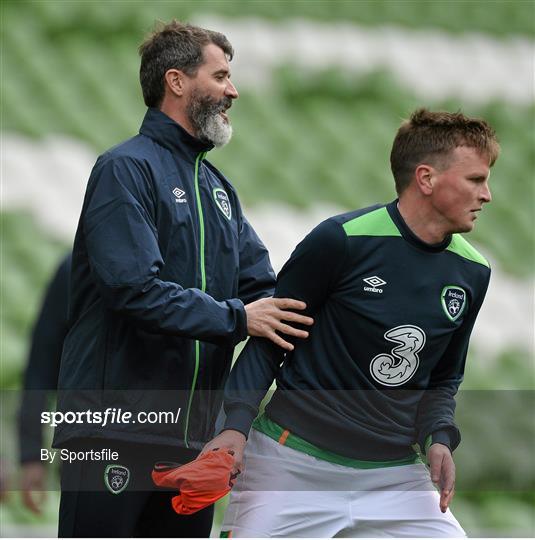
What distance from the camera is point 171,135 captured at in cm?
249

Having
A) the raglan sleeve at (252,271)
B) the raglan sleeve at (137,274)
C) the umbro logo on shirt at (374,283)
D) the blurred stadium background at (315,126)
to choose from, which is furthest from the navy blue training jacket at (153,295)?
the blurred stadium background at (315,126)

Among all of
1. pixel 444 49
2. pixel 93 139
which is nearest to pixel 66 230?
pixel 93 139

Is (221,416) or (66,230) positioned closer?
(221,416)

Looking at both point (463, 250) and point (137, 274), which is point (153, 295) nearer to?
point (137, 274)

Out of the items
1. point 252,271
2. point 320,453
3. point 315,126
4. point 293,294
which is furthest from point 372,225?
point 315,126

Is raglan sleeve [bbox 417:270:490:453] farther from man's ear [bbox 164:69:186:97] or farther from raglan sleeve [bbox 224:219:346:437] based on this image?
man's ear [bbox 164:69:186:97]

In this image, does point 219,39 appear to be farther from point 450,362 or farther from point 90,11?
point 90,11

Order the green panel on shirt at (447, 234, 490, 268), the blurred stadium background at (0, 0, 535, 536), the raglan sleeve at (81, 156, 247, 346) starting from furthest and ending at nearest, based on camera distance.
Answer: the blurred stadium background at (0, 0, 535, 536)
the green panel on shirt at (447, 234, 490, 268)
the raglan sleeve at (81, 156, 247, 346)

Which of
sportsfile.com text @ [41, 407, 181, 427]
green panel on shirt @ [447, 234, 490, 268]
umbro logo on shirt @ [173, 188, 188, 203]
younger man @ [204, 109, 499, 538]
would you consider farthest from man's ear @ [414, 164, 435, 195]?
sportsfile.com text @ [41, 407, 181, 427]

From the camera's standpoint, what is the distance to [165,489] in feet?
8.01

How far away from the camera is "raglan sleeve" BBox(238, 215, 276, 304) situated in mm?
2625

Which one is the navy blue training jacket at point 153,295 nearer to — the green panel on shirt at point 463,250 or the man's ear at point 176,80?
the man's ear at point 176,80

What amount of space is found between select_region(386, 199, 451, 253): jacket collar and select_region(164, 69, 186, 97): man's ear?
48cm

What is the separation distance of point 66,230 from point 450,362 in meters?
3.84
